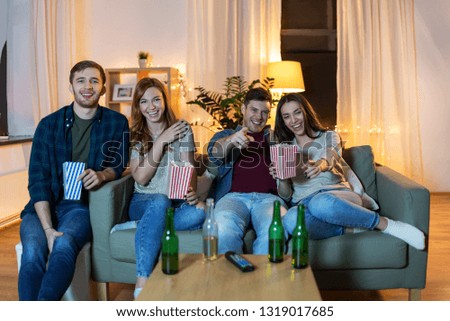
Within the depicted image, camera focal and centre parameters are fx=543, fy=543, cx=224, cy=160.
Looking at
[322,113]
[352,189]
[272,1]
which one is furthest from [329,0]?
[352,189]

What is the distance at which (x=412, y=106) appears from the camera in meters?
5.14

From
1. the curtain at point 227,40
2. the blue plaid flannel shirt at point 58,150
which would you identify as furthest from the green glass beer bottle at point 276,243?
the curtain at point 227,40

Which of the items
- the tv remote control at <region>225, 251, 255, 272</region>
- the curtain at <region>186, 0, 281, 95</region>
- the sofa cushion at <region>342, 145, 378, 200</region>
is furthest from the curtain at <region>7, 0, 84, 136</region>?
the tv remote control at <region>225, 251, 255, 272</region>

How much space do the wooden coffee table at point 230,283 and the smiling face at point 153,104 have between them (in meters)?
0.86

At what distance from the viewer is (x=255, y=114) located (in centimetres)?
252

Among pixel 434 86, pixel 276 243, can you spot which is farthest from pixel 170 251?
pixel 434 86

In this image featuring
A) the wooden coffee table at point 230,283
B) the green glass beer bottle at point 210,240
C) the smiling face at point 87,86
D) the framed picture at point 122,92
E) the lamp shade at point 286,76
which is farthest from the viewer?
the framed picture at point 122,92

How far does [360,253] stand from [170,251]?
92 centimetres

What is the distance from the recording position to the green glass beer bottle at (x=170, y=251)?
172 cm

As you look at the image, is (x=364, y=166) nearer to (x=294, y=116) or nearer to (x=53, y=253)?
(x=294, y=116)

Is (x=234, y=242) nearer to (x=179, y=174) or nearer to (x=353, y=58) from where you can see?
(x=179, y=174)

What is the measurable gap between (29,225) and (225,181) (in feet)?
2.96

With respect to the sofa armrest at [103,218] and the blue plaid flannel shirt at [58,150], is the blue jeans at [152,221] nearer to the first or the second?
the sofa armrest at [103,218]
